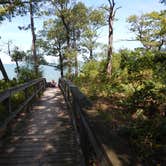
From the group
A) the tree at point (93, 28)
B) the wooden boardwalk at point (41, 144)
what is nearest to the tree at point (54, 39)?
the tree at point (93, 28)

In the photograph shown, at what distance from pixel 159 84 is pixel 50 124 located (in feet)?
10.4

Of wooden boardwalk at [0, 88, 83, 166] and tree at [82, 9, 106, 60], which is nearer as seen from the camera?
wooden boardwalk at [0, 88, 83, 166]

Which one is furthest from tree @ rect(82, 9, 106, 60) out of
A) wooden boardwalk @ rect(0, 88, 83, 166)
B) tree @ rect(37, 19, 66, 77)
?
wooden boardwalk @ rect(0, 88, 83, 166)

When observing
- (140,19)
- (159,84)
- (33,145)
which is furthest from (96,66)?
(140,19)

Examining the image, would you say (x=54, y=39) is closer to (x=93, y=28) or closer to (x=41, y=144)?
(x=93, y=28)

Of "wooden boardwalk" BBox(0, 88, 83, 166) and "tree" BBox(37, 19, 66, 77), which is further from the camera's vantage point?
"tree" BBox(37, 19, 66, 77)

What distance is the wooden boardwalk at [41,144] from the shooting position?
5.27 m

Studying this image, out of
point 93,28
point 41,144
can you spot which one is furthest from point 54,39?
point 41,144

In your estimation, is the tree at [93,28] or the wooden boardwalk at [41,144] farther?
the tree at [93,28]

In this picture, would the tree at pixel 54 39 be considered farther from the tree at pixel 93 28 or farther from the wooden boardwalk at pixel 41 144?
the wooden boardwalk at pixel 41 144

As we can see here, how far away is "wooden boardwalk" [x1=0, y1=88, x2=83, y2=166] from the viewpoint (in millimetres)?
5270

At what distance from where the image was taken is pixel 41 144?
6270mm

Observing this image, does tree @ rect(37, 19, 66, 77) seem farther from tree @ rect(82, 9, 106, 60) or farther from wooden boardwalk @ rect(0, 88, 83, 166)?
wooden boardwalk @ rect(0, 88, 83, 166)

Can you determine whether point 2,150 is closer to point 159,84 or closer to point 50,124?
point 50,124
